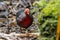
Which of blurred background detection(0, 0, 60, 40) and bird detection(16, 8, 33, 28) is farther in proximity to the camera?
bird detection(16, 8, 33, 28)

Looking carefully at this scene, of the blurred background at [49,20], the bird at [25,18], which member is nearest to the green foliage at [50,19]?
the blurred background at [49,20]

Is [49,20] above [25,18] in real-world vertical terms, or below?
below

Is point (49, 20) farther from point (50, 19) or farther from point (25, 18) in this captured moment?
point (25, 18)

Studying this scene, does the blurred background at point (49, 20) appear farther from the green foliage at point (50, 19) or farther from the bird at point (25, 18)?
the bird at point (25, 18)

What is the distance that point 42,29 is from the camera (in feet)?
12.1

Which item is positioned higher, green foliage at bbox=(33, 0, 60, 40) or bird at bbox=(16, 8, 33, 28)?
bird at bbox=(16, 8, 33, 28)

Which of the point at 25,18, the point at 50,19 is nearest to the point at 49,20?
the point at 50,19

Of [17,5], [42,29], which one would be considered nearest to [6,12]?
[17,5]

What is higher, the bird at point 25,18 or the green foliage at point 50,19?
the bird at point 25,18

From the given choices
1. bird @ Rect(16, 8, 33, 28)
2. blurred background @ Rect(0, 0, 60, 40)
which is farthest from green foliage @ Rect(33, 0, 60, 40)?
bird @ Rect(16, 8, 33, 28)

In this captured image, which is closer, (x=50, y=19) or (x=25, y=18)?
(x=50, y=19)

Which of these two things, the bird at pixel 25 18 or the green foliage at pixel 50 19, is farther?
the bird at pixel 25 18

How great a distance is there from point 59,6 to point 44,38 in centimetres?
58

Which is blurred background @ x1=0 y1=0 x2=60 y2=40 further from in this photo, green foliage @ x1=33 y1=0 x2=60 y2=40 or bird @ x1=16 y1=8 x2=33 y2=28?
bird @ x1=16 y1=8 x2=33 y2=28
